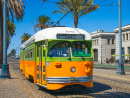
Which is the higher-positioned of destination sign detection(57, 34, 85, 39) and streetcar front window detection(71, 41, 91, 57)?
destination sign detection(57, 34, 85, 39)

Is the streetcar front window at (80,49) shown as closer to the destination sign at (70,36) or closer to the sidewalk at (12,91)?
the destination sign at (70,36)

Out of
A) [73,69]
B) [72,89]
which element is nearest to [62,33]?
[73,69]

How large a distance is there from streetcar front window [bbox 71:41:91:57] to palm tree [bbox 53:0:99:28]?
16778 millimetres

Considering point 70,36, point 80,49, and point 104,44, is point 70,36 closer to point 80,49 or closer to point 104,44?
point 80,49

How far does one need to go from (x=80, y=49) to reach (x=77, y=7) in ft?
57.9

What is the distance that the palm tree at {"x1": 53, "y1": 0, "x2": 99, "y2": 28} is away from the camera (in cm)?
2584

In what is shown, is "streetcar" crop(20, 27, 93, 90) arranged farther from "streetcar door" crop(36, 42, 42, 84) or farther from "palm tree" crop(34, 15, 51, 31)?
"palm tree" crop(34, 15, 51, 31)

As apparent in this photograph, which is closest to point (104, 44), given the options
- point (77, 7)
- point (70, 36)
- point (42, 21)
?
point (42, 21)

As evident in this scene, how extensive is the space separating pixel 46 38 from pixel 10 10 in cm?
1804

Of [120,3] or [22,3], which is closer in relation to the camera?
[120,3]

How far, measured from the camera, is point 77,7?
25969mm

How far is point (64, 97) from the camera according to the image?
332 inches

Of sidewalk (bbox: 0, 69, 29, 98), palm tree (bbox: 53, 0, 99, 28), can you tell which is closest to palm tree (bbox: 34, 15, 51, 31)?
palm tree (bbox: 53, 0, 99, 28)

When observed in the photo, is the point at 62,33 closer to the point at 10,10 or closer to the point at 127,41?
the point at 10,10
